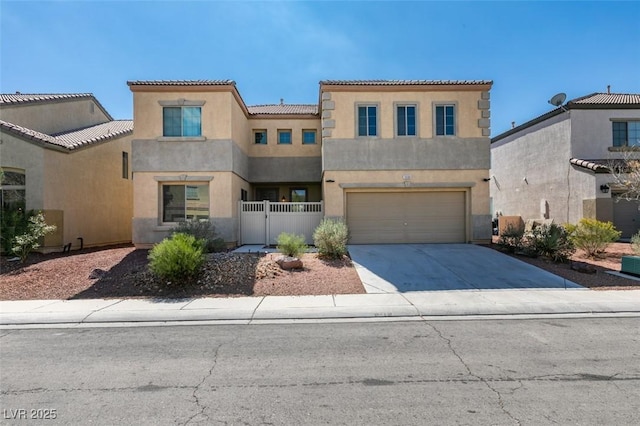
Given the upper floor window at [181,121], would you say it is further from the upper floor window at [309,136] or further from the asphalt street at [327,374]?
the asphalt street at [327,374]

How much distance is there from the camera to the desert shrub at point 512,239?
12289mm

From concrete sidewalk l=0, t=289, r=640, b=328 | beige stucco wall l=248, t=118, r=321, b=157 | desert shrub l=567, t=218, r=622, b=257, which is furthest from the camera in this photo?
beige stucco wall l=248, t=118, r=321, b=157

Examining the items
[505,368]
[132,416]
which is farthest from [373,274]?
[132,416]

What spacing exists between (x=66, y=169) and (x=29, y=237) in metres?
4.31

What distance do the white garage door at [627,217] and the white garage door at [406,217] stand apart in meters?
9.02

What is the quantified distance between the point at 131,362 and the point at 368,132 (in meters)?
12.2

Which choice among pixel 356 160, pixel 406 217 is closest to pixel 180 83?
pixel 356 160

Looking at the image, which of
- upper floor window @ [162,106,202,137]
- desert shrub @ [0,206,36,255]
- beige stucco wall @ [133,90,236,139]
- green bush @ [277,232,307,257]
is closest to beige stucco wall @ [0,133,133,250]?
desert shrub @ [0,206,36,255]

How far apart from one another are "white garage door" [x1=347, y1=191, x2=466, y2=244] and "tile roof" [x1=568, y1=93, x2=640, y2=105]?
33.7ft

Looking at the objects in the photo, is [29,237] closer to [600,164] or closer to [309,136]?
[309,136]

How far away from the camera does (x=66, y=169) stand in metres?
14.4

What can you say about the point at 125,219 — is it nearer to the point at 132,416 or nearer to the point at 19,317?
the point at 19,317

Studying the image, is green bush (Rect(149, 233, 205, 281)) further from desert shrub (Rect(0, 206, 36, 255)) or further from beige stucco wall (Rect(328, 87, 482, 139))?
beige stucco wall (Rect(328, 87, 482, 139))

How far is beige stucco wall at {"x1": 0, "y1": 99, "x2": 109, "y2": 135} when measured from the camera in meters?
15.8
